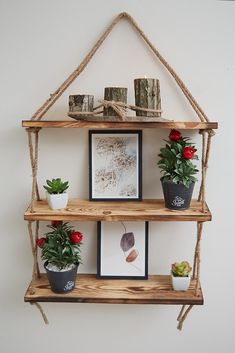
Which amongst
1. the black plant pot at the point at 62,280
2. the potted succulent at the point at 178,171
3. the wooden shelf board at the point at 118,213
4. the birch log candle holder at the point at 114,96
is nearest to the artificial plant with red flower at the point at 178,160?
the potted succulent at the point at 178,171

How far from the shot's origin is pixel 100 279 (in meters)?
1.32

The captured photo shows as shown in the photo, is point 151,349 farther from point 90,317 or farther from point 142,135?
point 142,135

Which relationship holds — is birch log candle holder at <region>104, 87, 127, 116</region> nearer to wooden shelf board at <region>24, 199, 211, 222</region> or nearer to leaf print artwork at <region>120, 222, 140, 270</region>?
wooden shelf board at <region>24, 199, 211, 222</region>

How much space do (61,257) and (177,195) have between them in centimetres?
44

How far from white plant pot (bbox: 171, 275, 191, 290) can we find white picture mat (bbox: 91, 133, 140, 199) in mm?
315

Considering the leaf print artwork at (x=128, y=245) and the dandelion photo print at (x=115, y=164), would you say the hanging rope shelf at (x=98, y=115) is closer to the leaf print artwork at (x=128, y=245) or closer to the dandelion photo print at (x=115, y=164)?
the dandelion photo print at (x=115, y=164)

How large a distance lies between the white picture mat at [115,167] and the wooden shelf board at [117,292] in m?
0.31

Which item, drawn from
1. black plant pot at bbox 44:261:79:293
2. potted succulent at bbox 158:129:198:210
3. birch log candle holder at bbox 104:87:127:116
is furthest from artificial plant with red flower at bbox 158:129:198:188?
black plant pot at bbox 44:261:79:293

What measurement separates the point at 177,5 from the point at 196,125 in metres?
0.45

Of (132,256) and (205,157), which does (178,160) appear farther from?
(132,256)

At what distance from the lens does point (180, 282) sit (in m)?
1.22

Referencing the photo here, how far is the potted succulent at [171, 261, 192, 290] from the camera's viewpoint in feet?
4.00

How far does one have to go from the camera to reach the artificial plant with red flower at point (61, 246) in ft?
Result: 3.89

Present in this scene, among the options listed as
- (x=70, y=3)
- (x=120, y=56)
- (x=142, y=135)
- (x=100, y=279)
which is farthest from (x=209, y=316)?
(x=70, y=3)
